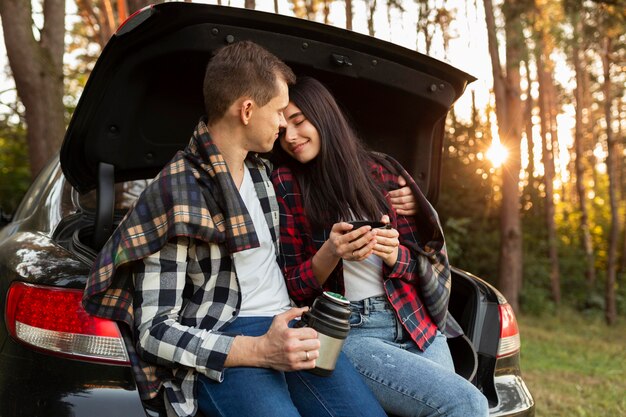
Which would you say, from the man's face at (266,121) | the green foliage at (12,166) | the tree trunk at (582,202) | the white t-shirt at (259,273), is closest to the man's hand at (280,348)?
the white t-shirt at (259,273)

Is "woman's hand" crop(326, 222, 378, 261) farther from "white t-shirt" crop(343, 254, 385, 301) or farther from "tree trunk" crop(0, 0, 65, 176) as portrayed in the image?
"tree trunk" crop(0, 0, 65, 176)

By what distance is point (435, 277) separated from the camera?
2645 millimetres

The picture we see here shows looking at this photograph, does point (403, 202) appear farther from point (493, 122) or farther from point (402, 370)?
point (493, 122)

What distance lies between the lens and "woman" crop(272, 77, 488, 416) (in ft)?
7.61

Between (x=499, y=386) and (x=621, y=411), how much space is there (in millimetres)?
2987

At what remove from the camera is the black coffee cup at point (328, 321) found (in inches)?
77.2

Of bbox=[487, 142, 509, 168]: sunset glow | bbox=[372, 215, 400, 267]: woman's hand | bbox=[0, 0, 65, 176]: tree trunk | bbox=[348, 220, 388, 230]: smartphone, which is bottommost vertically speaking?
bbox=[372, 215, 400, 267]: woman's hand

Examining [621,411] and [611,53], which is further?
[611,53]

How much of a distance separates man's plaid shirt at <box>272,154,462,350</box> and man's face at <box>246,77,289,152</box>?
390 millimetres

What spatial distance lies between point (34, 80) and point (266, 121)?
5544mm

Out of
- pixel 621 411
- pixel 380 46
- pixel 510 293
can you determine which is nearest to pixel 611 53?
pixel 510 293

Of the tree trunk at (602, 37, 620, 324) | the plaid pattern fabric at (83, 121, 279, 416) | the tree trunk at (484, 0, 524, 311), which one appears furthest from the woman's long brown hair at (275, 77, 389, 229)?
the tree trunk at (602, 37, 620, 324)

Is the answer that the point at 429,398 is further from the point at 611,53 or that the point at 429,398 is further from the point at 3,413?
the point at 611,53

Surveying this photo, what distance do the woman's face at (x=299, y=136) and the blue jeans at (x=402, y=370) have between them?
23.5 inches
